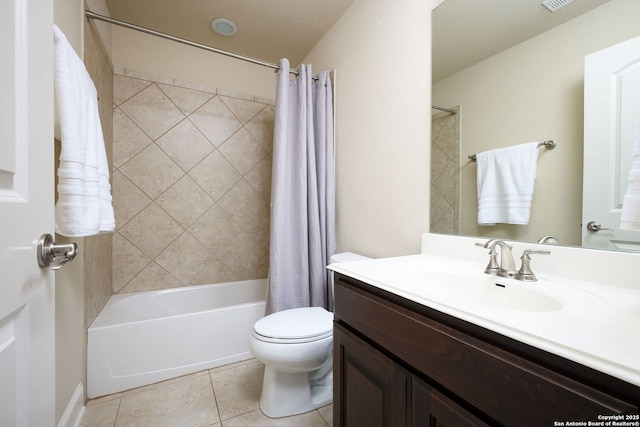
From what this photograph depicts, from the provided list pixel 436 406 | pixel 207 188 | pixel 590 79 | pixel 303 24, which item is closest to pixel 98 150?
pixel 207 188

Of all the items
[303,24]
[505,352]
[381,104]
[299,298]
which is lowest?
[299,298]

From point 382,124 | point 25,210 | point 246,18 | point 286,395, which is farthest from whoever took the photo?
point 246,18

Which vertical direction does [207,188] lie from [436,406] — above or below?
above

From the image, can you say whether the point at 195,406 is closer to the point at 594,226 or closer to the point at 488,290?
the point at 488,290

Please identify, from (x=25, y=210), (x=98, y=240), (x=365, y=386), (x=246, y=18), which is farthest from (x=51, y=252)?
(x=246, y=18)

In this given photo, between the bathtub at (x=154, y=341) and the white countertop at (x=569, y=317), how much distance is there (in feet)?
3.96

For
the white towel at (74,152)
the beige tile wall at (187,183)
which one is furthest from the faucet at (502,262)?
the beige tile wall at (187,183)

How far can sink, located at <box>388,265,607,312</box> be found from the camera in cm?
58

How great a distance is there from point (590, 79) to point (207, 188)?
223 centimetres

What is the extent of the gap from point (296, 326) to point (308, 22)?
1.98m

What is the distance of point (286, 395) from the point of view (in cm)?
123

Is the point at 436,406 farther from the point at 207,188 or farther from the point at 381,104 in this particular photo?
the point at 207,188

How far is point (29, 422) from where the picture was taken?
1.47ft

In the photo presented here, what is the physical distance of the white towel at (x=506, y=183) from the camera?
871mm
